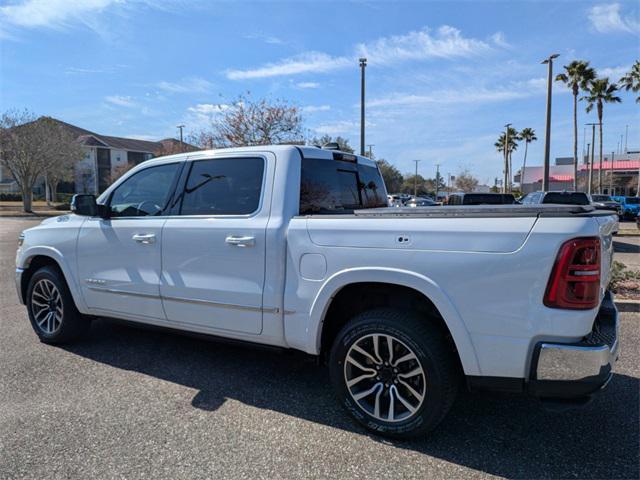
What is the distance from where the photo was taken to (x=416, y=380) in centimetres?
292

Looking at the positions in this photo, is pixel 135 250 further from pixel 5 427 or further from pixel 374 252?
pixel 374 252

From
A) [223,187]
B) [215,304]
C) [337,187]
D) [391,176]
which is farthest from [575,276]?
[391,176]

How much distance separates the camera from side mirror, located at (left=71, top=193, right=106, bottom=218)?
4332mm

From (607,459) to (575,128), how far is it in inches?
1427

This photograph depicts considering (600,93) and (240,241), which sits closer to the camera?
(240,241)

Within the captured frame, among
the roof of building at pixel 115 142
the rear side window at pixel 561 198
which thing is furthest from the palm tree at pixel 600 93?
the roof of building at pixel 115 142

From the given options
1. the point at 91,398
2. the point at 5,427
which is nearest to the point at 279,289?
the point at 91,398

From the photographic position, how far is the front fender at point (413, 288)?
2.69 m

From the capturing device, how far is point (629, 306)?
5.92m

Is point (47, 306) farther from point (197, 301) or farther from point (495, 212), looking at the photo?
point (495, 212)

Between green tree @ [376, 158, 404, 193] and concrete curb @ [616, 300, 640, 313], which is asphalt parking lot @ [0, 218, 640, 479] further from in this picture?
green tree @ [376, 158, 404, 193]

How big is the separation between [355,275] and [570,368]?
1.33 metres

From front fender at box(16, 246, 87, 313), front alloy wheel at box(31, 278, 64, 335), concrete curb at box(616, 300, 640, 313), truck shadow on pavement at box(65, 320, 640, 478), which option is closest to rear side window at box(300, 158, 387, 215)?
truck shadow on pavement at box(65, 320, 640, 478)

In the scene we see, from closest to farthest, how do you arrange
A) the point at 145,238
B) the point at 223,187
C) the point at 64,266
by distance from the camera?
1. the point at 223,187
2. the point at 145,238
3. the point at 64,266
